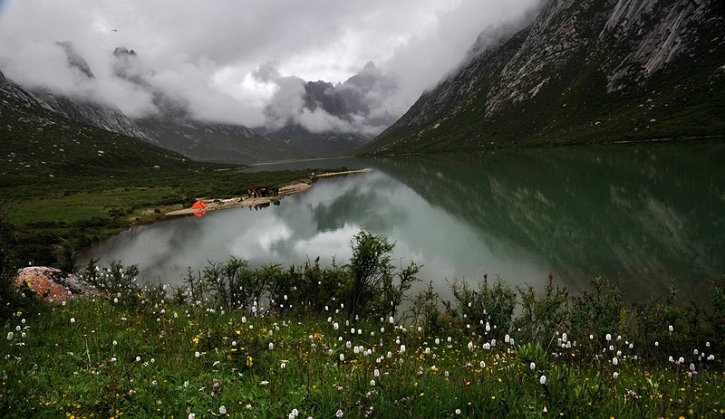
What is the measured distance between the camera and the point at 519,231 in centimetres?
4272

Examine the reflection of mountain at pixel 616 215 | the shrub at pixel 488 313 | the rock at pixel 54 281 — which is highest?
the rock at pixel 54 281

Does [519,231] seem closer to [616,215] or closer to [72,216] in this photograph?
[616,215]

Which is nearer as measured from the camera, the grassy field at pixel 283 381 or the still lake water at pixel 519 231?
the grassy field at pixel 283 381

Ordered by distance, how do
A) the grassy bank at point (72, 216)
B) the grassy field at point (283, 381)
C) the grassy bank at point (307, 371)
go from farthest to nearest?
1. the grassy bank at point (72, 216)
2. the grassy bank at point (307, 371)
3. the grassy field at point (283, 381)

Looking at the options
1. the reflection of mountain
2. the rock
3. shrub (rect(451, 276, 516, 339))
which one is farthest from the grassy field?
the reflection of mountain

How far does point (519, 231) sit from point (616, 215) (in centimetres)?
1220

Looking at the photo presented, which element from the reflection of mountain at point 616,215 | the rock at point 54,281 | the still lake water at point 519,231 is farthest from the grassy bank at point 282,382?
the reflection of mountain at point 616,215

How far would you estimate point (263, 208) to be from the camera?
258ft

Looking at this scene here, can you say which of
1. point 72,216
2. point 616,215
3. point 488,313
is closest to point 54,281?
point 488,313

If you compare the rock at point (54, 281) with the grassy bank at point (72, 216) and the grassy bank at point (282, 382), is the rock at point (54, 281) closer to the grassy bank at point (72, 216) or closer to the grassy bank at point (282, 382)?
the grassy bank at point (282, 382)

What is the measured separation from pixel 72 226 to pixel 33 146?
179879 millimetres

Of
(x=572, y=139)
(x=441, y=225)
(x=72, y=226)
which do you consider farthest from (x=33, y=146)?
(x=572, y=139)

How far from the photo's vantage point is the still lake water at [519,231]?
95.3ft

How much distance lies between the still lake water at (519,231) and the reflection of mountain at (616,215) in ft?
0.40
